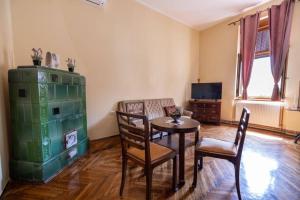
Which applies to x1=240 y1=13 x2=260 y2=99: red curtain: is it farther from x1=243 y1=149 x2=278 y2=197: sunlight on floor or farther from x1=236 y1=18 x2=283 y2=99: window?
x1=243 y1=149 x2=278 y2=197: sunlight on floor

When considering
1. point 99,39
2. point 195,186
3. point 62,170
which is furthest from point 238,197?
point 99,39

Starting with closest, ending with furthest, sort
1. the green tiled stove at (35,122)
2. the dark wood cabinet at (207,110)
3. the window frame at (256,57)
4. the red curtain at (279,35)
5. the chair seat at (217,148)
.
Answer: the chair seat at (217,148)
the green tiled stove at (35,122)
the red curtain at (279,35)
the window frame at (256,57)
the dark wood cabinet at (207,110)

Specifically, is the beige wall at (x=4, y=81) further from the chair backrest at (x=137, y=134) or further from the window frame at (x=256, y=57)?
the window frame at (x=256, y=57)

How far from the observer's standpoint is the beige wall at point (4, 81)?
1.75 metres

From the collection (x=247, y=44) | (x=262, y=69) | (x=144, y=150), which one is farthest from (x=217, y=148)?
(x=247, y=44)

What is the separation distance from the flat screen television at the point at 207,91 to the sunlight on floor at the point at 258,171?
235 cm

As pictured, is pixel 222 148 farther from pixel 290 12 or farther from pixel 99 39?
pixel 290 12

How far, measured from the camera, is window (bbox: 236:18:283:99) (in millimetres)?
4125

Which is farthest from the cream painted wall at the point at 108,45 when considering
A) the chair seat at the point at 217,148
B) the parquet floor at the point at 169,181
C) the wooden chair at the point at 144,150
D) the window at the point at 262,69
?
the chair seat at the point at 217,148

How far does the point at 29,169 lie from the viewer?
1.84m

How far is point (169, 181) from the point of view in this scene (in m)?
1.91

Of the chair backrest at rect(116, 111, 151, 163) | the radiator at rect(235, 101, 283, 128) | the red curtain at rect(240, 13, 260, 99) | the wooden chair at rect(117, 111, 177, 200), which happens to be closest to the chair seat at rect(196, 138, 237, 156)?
the wooden chair at rect(117, 111, 177, 200)

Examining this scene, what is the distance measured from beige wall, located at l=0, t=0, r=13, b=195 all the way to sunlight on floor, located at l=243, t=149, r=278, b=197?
2.75m

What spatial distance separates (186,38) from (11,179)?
5.39m
